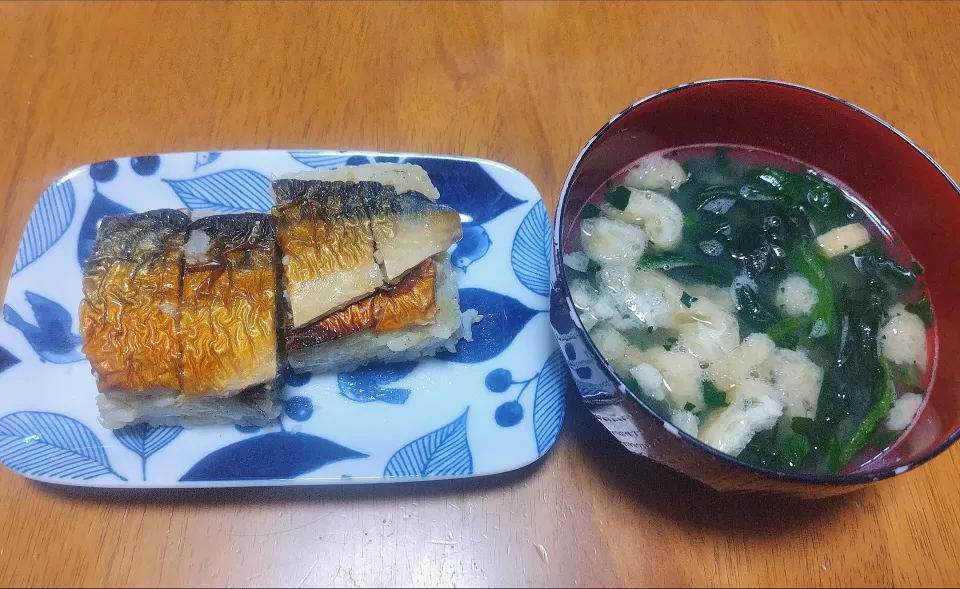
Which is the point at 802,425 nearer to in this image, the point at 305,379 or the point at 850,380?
the point at 850,380

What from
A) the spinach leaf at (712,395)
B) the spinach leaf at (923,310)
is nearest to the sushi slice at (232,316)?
the spinach leaf at (712,395)

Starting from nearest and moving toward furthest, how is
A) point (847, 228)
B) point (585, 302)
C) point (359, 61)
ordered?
1. point (585, 302)
2. point (847, 228)
3. point (359, 61)

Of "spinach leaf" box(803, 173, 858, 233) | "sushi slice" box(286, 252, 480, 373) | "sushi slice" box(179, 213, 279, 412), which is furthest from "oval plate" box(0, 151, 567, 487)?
"spinach leaf" box(803, 173, 858, 233)

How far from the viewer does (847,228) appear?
156 cm

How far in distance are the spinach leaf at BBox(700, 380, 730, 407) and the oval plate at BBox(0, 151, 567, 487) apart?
1.26ft

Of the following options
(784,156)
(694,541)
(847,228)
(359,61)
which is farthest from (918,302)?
(359,61)

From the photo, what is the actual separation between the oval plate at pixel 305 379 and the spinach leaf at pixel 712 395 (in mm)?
384

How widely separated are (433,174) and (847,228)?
3.82ft

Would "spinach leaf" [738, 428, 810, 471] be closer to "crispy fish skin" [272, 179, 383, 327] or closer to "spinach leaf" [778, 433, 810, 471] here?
"spinach leaf" [778, 433, 810, 471]

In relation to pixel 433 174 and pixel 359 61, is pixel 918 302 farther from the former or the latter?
pixel 359 61

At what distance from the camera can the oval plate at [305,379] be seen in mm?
1502

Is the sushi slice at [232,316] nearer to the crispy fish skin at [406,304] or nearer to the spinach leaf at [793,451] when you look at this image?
the crispy fish skin at [406,304]

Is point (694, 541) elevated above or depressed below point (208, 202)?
below

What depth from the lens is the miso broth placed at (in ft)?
4.40
